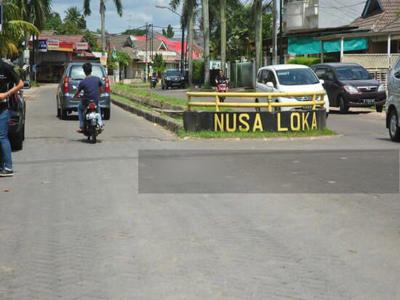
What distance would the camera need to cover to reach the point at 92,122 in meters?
14.0

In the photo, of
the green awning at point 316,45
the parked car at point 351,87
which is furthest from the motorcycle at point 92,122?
the green awning at point 316,45

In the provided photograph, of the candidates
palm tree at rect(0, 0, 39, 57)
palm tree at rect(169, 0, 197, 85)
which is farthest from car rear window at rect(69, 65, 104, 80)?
palm tree at rect(169, 0, 197, 85)

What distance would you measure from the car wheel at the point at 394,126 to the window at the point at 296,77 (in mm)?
5985

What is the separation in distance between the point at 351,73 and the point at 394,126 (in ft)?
36.7

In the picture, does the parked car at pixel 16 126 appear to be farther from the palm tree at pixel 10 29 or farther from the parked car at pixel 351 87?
the palm tree at pixel 10 29

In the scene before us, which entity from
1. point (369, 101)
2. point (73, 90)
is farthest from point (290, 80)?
point (73, 90)

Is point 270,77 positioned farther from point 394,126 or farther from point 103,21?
point 103,21

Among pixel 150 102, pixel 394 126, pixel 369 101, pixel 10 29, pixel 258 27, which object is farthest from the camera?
pixel 258 27

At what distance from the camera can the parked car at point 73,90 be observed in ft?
66.6

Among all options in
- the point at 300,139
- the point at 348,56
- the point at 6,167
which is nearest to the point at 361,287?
the point at 6,167

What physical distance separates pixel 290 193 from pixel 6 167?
4.34 metres

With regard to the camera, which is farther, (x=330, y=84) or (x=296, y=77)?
(x=330, y=84)

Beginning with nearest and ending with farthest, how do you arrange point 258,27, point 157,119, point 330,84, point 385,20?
1. point 157,119
2. point 330,84
3. point 385,20
4. point 258,27

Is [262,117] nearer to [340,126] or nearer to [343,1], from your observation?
[340,126]
